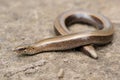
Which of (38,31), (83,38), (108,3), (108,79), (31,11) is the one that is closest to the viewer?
(108,79)

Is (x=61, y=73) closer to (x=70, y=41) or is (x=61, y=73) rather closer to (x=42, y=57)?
(x=42, y=57)

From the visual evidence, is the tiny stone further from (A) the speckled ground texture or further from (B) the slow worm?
(B) the slow worm

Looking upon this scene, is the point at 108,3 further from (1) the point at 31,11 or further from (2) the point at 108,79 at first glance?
(2) the point at 108,79

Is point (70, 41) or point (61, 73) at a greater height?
point (70, 41)

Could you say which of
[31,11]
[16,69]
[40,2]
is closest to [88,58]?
[16,69]

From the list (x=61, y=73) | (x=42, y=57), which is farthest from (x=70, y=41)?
(x=61, y=73)

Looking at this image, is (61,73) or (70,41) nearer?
(61,73)

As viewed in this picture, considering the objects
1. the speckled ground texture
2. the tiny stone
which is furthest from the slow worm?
the tiny stone

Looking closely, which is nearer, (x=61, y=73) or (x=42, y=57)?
(x=61, y=73)
